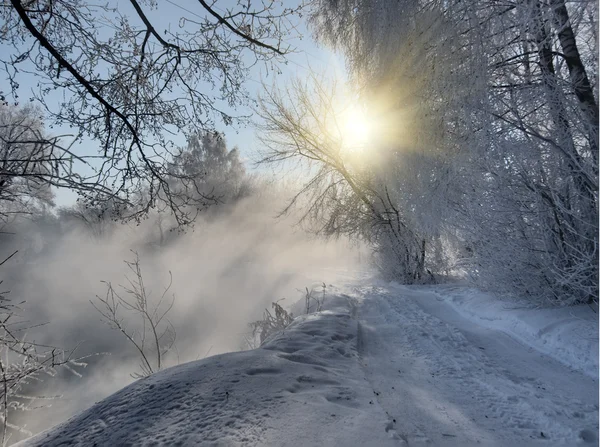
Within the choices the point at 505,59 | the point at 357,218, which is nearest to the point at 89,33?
the point at 505,59

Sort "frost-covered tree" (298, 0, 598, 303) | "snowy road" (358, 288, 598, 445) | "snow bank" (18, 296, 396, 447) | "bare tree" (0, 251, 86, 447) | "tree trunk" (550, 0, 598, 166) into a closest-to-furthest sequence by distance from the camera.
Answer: "snow bank" (18, 296, 396, 447) < "snowy road" (358, 288, 598, 445) < "bare tree" (0, 251, 86, 447) < "tree trunk" (550, 0, 598, 166) < "frost-covered tree" (298, 0, 598, 303)

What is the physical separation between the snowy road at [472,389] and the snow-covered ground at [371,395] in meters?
0.01

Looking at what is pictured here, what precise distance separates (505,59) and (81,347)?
1674cm

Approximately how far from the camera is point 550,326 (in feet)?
14.8

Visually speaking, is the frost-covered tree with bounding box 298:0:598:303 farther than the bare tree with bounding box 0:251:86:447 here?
Yes

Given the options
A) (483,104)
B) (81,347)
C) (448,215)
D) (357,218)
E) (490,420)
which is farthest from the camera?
(81,347)

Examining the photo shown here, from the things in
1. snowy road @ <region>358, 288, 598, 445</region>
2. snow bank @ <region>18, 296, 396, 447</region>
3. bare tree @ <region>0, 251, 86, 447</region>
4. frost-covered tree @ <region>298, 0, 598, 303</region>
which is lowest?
snowy road @ <region>358, 288, 598, 445</region>

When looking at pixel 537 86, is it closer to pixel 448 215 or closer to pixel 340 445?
pixel 448 215

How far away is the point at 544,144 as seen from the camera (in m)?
4.34

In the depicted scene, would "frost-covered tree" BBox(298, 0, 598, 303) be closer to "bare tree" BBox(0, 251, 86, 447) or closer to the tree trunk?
the tree trunk

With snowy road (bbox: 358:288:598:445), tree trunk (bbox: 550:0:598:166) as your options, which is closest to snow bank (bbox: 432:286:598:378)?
snowy road (bbox: 358:288:598:445)

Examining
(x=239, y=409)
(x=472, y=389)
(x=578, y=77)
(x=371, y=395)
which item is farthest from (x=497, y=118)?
(x=239, y=409)

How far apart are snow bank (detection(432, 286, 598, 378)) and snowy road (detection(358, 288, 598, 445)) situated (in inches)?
7.9

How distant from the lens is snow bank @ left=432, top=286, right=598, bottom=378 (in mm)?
3748
